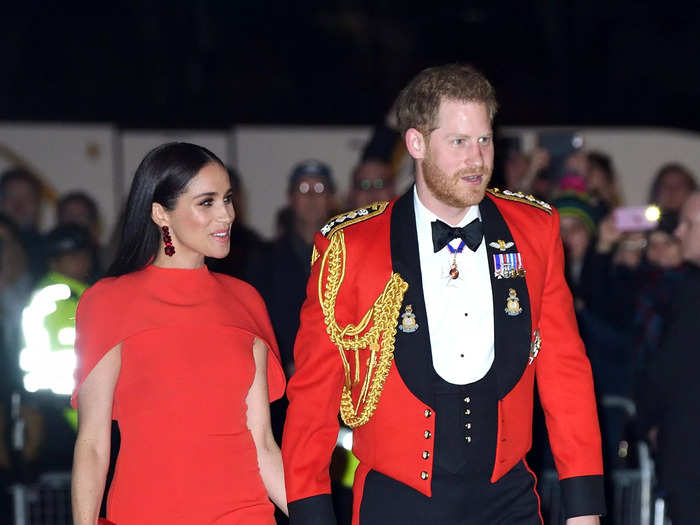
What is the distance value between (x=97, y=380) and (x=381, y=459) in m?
1.01

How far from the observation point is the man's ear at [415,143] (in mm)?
3465

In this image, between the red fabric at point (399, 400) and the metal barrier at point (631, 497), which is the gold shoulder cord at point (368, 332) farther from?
the metal barrier at point (631, 497)

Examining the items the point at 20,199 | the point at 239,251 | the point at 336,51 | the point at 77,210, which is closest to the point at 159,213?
the point at 239,251

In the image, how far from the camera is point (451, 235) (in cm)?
346

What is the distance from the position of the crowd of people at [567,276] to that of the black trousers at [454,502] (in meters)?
1.87

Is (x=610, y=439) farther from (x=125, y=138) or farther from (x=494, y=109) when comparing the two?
(x=125, y=138)

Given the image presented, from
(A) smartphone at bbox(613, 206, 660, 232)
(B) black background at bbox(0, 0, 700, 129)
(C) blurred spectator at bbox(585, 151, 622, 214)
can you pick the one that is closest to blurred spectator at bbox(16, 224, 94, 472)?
(A) smartphone at bbox(613, 206, 660, 232)

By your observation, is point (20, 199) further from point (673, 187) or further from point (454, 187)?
point (454, 187)

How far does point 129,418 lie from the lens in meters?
3.54

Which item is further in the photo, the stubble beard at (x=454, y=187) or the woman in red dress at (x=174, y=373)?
the woman in red dress at (x=174, y=373)

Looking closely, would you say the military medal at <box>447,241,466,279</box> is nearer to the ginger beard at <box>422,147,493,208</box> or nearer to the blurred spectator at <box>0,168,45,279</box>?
the ginger beard at <box>422,147,493,208</box>

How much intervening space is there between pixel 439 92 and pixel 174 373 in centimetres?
133

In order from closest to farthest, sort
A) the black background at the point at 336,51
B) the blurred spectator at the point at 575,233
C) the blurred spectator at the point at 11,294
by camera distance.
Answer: the blurred spectator at the point at 11,294
the blurred spectator at the point at 575,233
the black background at the point at 336,51

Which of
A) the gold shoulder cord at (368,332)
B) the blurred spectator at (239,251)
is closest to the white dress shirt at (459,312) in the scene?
the gold shoulder cord at (368,332)
